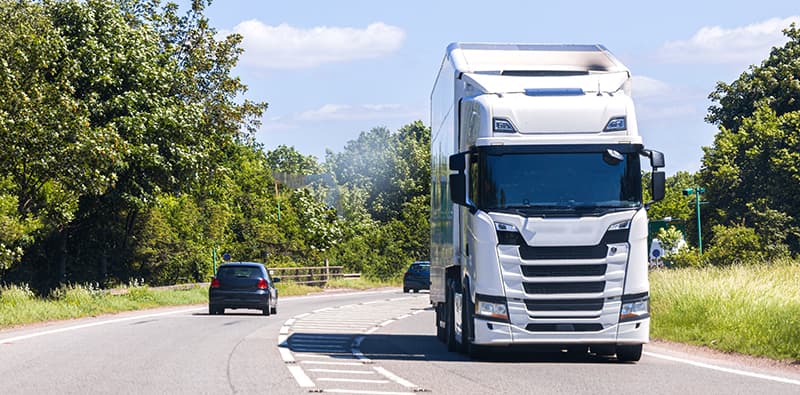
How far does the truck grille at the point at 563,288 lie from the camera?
45.9 ft

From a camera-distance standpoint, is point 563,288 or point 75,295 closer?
point 563,288

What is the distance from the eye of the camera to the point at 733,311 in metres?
19.3

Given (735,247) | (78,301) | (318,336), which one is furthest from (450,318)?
(735,247)

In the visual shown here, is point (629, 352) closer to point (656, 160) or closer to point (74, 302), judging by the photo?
point (656, 160)

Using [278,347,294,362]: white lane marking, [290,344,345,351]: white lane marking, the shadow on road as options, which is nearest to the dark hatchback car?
the shadow on road

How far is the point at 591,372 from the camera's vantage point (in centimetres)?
1325

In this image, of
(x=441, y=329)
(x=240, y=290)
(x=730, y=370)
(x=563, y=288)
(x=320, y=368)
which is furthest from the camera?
(x=240, y=290)

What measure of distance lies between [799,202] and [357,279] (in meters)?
26.8

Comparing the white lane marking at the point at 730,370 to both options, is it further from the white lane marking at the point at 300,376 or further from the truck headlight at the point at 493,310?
the white lane marking at the point at 300,376

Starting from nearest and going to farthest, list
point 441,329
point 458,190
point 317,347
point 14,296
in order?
→ point 458,190 < point 317,347 < point 441,329 < point 14,296

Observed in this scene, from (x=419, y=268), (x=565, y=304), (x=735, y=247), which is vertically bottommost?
(x=419, y=268)

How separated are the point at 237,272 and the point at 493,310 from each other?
17.8m

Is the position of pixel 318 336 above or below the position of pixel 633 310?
below

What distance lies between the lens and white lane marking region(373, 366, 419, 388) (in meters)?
11.7
